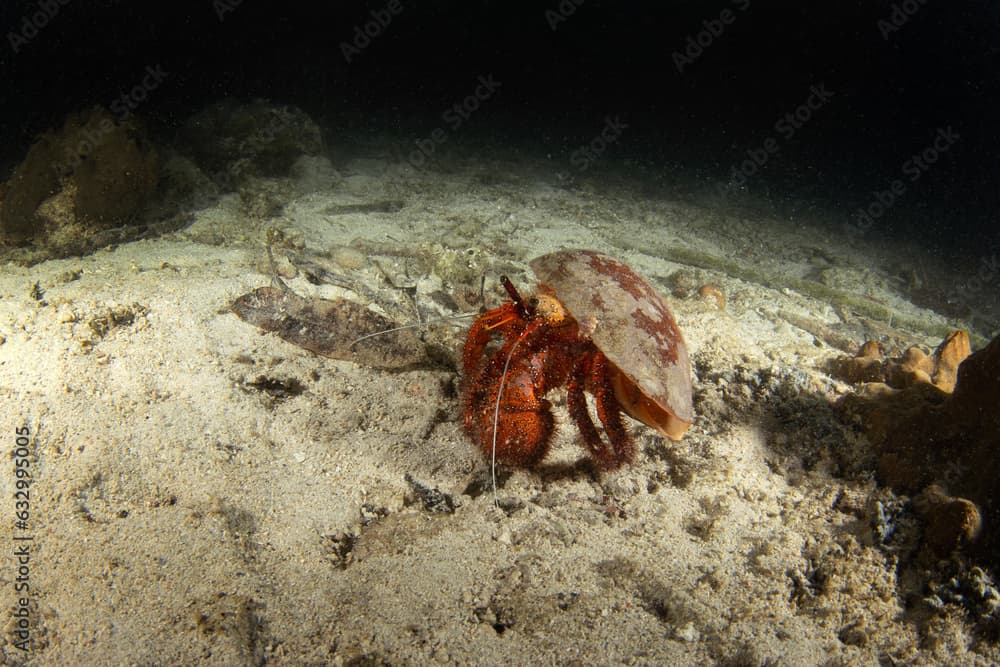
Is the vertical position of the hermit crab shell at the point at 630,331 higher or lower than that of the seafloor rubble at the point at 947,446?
lower

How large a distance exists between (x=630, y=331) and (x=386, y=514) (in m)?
1.77

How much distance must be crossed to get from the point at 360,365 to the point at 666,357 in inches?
83.3

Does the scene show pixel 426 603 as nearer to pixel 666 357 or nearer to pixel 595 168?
pixel 666 357

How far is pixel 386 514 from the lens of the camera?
2.50 meters

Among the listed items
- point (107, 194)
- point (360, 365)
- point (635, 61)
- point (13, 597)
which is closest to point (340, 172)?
point (107, 194)

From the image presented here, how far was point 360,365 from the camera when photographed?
3.31m

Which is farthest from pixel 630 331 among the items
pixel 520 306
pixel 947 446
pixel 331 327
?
pixel 331 327

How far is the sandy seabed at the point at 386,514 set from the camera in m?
1.91

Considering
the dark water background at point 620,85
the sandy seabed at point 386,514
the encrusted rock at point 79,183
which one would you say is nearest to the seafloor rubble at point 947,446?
the sandy seabed at point 386,514

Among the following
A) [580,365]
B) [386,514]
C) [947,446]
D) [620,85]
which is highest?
[620,85]

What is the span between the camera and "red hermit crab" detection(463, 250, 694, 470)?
2689 mm

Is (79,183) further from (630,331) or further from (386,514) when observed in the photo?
(630,331)

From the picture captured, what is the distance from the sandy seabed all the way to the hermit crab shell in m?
0.32

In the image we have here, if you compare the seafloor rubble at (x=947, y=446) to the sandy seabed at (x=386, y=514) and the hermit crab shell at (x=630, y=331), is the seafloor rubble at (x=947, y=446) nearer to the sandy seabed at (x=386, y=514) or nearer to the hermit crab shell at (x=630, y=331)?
the sandy seabed at (x=386, y=514)
